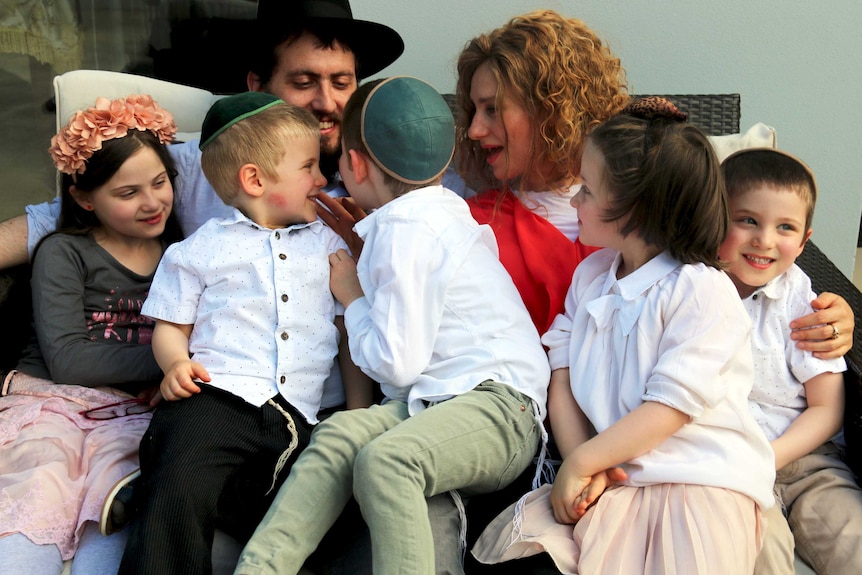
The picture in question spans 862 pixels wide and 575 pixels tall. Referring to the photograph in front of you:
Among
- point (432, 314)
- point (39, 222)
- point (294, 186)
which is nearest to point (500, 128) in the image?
point (294, 186)

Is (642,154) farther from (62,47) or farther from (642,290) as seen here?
(62,47)

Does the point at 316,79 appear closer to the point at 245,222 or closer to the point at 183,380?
the point at 245,222

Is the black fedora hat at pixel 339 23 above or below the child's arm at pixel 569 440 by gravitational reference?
above

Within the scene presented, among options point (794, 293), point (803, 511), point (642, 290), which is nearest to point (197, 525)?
point (642, 290)

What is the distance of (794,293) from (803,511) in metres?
0.51

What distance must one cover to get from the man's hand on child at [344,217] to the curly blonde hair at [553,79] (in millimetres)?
462

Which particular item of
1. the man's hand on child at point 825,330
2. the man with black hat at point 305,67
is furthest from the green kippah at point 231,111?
the man's hand on child at point 825,330

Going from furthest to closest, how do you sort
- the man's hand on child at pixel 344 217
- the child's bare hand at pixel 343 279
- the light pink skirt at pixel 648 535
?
the man's hand on child at pixel 344 217, the child's bare hand at pixel 343 279, the light pink skirt at pixel 648 535

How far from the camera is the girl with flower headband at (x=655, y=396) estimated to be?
62.6 inches

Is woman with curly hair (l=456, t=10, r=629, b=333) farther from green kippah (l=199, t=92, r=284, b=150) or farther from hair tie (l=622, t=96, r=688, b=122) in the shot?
green kippah (l=199, t=92, r=284, b=150)

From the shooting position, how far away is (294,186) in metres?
2.05

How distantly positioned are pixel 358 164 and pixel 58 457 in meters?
0.98

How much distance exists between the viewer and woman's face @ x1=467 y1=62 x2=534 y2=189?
224 centimetres

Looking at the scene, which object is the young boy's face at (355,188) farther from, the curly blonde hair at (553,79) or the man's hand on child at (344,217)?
the curly blonde hair at (553,79)
